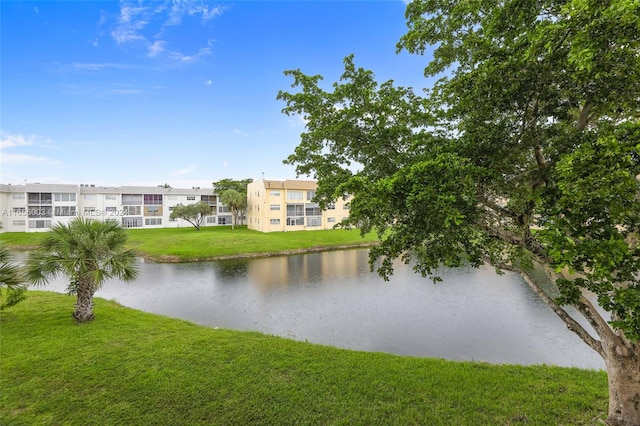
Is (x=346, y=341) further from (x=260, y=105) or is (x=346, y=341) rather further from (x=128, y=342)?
(x=260, y=105)

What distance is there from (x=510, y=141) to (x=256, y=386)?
23.1ft

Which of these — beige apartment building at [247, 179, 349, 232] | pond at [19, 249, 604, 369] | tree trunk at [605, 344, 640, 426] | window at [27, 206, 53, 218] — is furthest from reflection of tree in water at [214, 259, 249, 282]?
window at [27, 206, 53, 218]

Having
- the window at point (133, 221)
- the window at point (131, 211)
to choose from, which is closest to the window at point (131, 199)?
the window at point (131, 211)

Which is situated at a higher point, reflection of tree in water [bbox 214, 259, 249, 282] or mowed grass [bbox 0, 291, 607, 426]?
mowed grass [bbox 0, 291, 607, 426]

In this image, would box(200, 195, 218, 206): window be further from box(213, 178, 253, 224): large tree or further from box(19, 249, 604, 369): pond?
box(19, 249, 604, 369): pond

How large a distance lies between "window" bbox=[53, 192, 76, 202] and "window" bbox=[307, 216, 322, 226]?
4026 cm

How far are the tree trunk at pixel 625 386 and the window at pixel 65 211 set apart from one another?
64627 millimetres

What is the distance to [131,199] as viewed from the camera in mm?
54281

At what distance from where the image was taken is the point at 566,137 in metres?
4.62

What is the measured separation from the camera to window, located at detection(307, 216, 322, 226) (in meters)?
46.3

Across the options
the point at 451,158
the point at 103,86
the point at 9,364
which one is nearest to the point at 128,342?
the point at 9,364

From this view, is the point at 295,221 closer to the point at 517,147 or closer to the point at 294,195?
the point at 294,195

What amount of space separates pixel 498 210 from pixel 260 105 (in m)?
22.0

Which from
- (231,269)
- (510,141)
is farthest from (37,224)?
(510,141)
